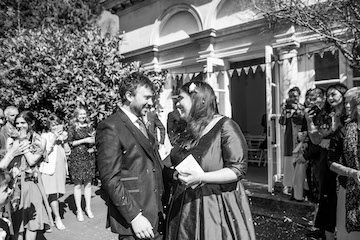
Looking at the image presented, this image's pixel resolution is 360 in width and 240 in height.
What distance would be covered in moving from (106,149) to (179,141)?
556 millimetres

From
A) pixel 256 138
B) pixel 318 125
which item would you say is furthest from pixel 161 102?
pixel 318 125

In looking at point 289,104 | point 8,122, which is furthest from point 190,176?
point 8,122

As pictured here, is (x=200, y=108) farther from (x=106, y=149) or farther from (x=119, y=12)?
(x=119, y=12)

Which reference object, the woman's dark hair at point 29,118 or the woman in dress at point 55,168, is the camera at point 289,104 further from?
the woman's dark hair at point 29,118

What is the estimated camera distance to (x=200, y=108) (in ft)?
7.48

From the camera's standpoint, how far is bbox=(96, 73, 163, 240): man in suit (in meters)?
2.19

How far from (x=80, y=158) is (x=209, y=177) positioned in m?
3.90

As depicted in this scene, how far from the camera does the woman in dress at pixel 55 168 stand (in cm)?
489

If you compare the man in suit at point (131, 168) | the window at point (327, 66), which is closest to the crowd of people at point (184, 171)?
the man in suit at point (131, 168)

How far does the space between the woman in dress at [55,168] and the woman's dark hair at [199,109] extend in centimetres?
325

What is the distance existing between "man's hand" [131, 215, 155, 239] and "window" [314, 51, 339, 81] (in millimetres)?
5301

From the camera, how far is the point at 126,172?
7.62 ft

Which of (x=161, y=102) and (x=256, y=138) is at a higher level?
(x=161, y=102)

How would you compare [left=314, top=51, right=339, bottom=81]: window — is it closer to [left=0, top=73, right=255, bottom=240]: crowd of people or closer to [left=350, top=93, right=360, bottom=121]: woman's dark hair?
[left=350, top=93, right=360, bottom=121]: woman's dark hair
